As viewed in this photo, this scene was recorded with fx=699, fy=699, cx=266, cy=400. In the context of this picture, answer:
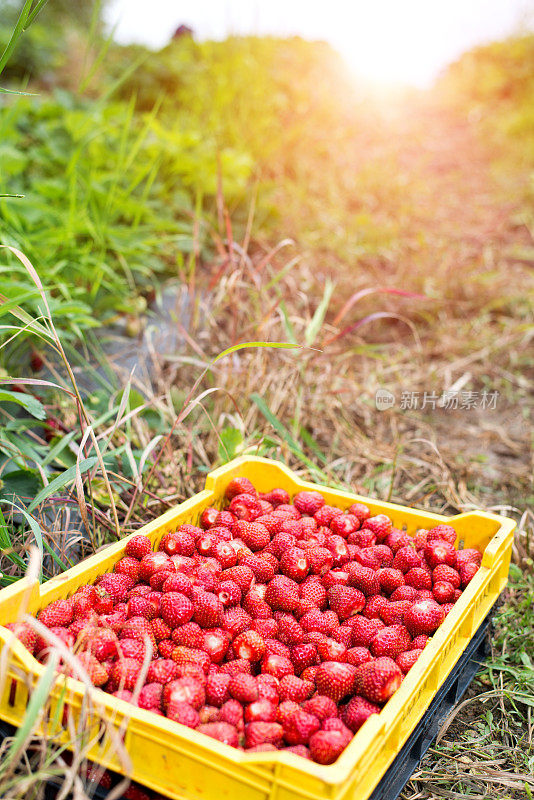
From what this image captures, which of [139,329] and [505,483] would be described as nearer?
[505,483]

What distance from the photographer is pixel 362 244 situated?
413cm

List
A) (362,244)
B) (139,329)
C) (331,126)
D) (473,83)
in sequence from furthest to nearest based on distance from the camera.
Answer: (473,83) → (331,126) → (362,244) → (139,329)

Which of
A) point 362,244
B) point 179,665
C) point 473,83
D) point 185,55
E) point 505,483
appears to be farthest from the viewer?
point 473,83

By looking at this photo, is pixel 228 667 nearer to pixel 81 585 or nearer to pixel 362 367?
pixel 81 585

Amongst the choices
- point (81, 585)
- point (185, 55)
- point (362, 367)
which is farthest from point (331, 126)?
point (81, 585)

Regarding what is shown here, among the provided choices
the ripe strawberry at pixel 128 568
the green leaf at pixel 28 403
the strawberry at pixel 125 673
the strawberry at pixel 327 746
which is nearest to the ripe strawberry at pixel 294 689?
the strawberry at pixel 327 746

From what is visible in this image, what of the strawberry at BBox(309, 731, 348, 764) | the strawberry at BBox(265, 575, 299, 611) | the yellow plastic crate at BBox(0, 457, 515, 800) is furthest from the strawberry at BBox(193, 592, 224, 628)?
the strawberry at BBox(309, 731, 348, 764)

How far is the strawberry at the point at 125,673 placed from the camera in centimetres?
116

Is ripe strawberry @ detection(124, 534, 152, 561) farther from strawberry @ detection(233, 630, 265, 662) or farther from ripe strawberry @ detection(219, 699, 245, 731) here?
ripe strawberry @ detection(219, 699, 245, 731)

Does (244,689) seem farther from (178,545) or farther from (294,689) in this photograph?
(178,545)

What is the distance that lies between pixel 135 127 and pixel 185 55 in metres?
1.02

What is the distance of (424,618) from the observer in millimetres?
1373

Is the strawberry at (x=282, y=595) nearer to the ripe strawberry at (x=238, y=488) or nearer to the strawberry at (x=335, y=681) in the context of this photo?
the strawberry at (x=335, y=681)

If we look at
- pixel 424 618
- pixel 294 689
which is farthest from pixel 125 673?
pixel 424 618
